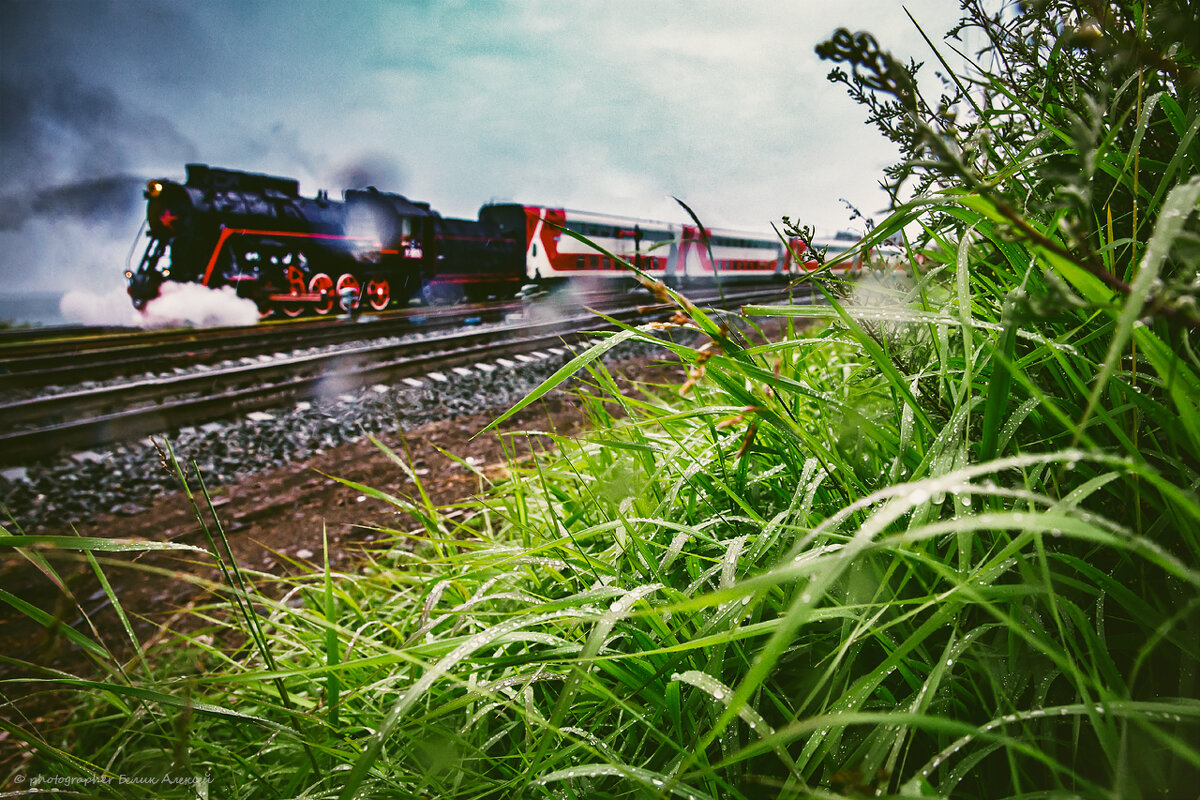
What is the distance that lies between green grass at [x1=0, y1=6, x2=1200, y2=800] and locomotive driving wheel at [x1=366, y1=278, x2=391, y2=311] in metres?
7.73

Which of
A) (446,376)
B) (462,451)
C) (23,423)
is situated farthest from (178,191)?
(462,451)

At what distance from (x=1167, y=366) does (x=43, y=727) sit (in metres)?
2.46

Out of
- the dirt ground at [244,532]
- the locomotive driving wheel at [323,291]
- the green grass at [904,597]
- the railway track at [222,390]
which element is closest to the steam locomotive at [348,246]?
the locomotive driving wheel at [323,291]

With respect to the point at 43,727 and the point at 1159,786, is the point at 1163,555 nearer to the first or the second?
the point at 1159,786

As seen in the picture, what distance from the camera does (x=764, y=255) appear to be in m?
13.9

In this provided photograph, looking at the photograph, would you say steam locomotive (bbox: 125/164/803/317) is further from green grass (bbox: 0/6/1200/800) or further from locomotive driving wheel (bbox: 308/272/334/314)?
green grass (bbox: 0/6/1200/800)

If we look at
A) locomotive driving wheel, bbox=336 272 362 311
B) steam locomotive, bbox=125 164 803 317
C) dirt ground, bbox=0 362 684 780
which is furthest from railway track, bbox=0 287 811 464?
locomotive driving wheel, bbox=336 272 362 311

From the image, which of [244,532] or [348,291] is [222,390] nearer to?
[244,532]

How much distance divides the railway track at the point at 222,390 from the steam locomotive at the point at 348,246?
183 centimetres

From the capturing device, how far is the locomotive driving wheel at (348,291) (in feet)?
24.3

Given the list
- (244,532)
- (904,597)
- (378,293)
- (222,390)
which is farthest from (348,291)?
(904,597)

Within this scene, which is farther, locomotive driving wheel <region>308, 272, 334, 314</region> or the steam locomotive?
locomotive driving wheel <region>308, 272, 334, 314</region>

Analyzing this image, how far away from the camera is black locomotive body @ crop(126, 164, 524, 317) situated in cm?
648

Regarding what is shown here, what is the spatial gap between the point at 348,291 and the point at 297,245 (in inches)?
33.3
